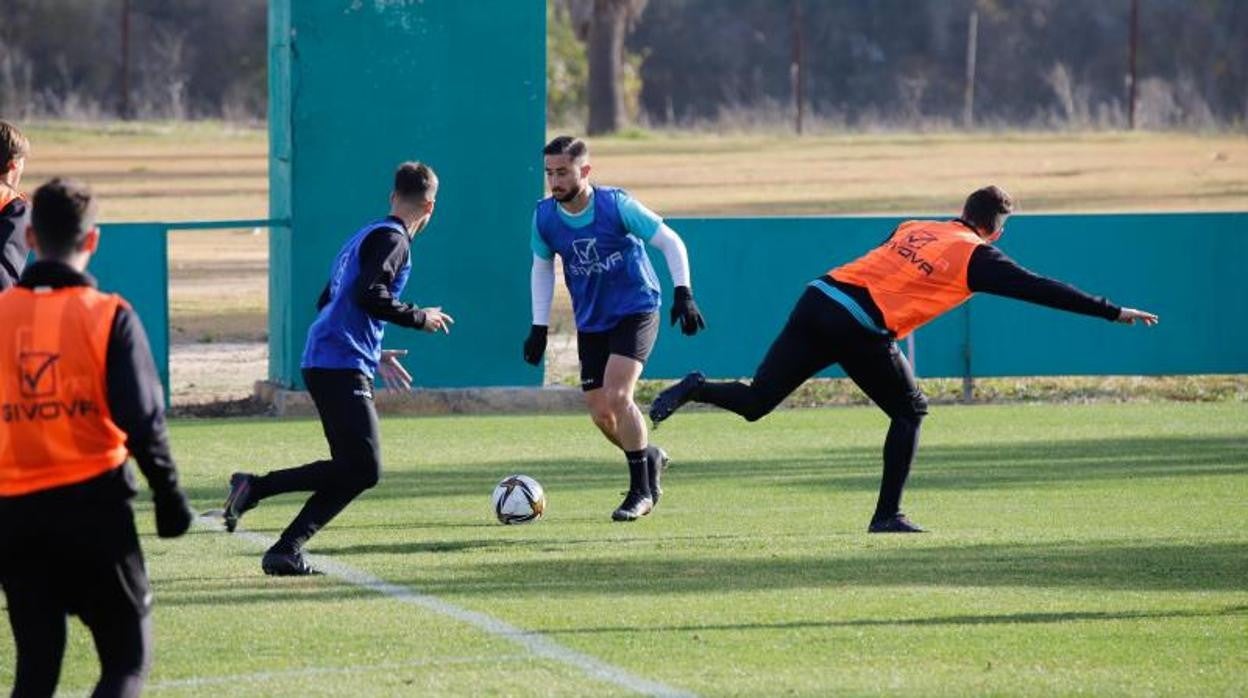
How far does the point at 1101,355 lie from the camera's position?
63.3 ft

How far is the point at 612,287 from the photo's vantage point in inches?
463

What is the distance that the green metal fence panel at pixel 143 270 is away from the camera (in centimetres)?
1783

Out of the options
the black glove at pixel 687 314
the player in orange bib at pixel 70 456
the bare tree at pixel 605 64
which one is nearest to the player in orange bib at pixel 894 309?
the black glove at pixel 687 314

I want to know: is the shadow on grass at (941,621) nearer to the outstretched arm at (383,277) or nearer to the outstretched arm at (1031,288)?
the outstretched arm at (383,277)

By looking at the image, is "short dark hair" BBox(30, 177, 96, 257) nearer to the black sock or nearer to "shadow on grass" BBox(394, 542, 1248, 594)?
"shadow on grass" BBox(394, 542, 1248, 594)

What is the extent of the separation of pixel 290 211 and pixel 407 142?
1.02 m

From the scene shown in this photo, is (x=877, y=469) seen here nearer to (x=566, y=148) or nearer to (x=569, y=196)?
(x=569, y=196)

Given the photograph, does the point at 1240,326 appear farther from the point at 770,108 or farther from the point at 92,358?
the point at 770,108

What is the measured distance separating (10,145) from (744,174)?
31.5 meters

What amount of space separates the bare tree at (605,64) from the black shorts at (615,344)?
129 ft

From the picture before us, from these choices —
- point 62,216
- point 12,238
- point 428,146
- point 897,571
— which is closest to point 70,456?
point 62,216

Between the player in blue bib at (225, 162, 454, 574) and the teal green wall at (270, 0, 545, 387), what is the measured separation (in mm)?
8159

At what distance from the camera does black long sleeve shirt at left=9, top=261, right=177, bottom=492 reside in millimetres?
5953

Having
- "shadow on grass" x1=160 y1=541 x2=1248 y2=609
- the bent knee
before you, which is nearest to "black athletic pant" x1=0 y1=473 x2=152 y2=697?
"shadow on grass" x1=160 y1=541 x2=1248 y2=609
